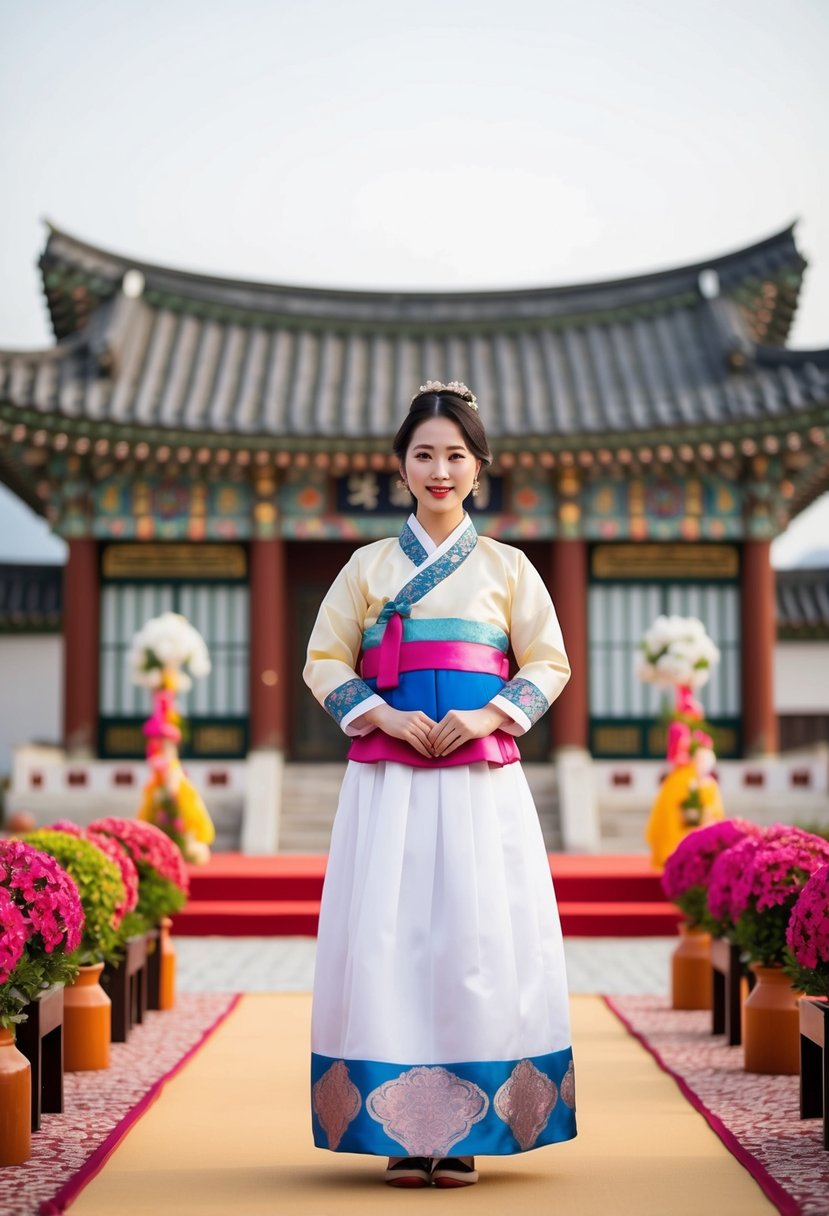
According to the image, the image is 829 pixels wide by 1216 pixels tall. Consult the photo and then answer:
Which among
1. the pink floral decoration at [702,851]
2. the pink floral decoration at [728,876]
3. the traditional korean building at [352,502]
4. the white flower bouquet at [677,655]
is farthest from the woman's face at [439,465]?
the traditional korean building at [352,502]

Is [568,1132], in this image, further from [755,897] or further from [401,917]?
[755,897]

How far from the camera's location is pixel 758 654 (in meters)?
16.7

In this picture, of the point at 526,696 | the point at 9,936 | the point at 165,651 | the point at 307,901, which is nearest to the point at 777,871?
the point at 526,696

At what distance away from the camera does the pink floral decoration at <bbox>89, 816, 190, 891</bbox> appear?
7336 mm

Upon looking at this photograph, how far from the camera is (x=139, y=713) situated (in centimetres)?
1692

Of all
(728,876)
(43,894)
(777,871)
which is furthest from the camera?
(728,876)

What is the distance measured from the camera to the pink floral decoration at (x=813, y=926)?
4785 millimetres

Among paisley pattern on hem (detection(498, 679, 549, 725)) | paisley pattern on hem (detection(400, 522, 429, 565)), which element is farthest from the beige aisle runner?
paisley pattern on hem (detection(400, 522, 429, 565))

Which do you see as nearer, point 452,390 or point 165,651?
point 452,390

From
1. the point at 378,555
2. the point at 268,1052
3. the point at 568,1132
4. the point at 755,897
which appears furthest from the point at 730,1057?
the point at 378,555

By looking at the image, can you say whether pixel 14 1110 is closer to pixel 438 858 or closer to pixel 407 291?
pixel 438 858

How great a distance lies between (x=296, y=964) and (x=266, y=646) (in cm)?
702

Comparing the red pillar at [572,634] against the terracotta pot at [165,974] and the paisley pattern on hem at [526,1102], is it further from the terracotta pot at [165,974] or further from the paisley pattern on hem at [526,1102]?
the paisley pattern on hem at [526,1102]

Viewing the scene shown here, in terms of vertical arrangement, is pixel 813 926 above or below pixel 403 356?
below
